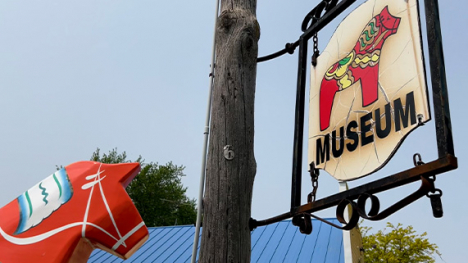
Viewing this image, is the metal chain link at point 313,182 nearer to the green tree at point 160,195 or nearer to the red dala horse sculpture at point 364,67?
the red dala horse sculpture at point 364,67

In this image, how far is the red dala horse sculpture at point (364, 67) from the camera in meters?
2.36

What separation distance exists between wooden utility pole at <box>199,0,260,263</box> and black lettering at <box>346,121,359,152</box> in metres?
0.82

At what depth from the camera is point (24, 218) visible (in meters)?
2.89

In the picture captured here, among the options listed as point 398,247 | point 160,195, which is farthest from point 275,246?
point 160,195

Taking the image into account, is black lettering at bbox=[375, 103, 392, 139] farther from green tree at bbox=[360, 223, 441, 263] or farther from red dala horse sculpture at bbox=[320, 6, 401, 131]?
green tree at bbox=[360, 223, 441, 263]

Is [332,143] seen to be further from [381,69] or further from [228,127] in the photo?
[228,127]

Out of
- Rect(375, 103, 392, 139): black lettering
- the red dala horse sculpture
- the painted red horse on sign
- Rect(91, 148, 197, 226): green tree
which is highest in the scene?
Rect(91, 148, 197, 226): green tree

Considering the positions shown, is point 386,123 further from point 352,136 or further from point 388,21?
point 388,21

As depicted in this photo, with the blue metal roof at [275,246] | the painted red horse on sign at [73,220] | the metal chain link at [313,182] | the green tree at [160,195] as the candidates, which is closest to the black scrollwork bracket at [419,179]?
the metal chain link at [313,182]

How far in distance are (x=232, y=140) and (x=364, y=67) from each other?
106 cm

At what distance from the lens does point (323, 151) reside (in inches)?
106

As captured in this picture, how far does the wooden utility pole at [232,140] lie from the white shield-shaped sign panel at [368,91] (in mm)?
503

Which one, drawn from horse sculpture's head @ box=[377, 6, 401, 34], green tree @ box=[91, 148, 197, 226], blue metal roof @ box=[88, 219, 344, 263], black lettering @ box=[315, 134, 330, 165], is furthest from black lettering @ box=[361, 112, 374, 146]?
green tree @ box=[91, 148, 197, 226]

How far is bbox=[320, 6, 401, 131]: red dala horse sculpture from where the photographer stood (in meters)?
2.36
